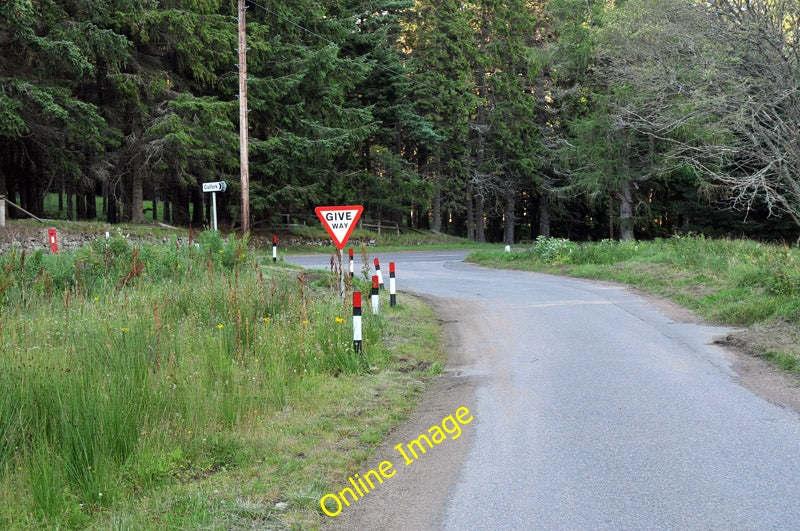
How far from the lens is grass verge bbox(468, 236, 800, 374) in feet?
35.6

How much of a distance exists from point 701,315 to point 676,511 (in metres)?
10.0

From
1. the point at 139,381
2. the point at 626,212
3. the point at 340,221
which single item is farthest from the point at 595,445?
the point at 626,212

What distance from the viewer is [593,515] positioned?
4645mm

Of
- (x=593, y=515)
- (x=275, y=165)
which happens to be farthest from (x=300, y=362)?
(x=275, y=165)

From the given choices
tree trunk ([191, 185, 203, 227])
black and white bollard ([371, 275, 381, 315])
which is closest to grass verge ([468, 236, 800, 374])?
black and white bollard ([371, 275, 381, 315])

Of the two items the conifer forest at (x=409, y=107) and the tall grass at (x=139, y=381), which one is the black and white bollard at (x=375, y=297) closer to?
the tall grass at (x=139, y=381)

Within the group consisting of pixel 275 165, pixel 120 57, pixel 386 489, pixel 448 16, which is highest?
pixel 448 16

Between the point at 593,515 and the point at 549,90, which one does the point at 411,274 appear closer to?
the point at 593,515

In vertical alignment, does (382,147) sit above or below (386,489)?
above

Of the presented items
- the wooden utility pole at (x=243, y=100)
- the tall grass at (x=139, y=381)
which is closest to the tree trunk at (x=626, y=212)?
the wooden utility pole at (x=243, y=100)

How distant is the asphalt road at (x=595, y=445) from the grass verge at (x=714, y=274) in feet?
3.22

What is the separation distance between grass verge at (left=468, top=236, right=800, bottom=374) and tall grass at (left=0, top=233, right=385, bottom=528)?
6277 mm

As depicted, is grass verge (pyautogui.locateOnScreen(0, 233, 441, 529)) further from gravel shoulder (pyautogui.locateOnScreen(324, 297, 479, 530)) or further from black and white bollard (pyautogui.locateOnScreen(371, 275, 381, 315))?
black and white bollard (pyautogui.locateOnScreen(371, 275, 381, 315))

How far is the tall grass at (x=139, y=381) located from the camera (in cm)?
500
